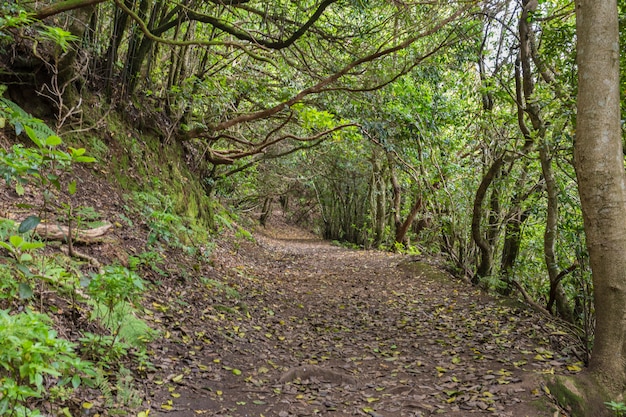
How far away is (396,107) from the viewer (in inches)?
369

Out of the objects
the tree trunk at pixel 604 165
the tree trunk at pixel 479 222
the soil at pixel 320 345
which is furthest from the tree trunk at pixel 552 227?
the tree trunk at pixel 604 165

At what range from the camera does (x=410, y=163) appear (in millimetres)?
11008

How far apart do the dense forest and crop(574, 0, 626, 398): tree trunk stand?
0.04 ft

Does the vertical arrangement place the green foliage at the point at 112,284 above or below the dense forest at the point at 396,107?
below

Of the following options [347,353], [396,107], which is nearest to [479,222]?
[396,107]

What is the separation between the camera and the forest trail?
162 inches

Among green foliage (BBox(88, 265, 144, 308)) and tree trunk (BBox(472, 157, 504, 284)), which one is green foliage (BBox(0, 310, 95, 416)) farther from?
tree trunk (BBox(472, 157, 504, 284))

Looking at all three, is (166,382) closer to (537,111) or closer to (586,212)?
(586,212)

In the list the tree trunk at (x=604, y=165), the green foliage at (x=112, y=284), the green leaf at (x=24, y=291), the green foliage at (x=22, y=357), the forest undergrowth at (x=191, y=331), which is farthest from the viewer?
the tree trunk at (x=604, y=165)

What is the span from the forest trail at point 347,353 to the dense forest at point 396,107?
0.73m

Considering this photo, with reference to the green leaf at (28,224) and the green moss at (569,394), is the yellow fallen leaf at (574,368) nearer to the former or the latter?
the green moss at (569,394)

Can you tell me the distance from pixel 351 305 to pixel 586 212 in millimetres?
4976

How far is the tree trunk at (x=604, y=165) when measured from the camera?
146 inches

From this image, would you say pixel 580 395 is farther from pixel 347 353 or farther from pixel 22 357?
pixel 22 357
